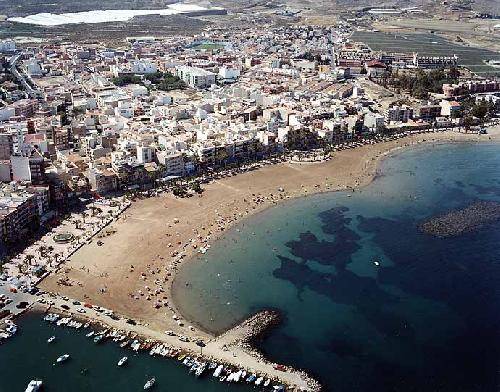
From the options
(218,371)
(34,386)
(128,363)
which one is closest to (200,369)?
(218,371)

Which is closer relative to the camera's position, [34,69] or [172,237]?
[172,237]

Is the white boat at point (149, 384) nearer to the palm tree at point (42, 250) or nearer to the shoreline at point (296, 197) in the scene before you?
the shoreline at point (296, 197)

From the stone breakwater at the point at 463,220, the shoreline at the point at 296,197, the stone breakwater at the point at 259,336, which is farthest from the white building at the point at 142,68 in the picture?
the stone breakwater at the point at 259,336

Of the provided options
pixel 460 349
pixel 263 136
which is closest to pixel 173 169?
pixel 263 136

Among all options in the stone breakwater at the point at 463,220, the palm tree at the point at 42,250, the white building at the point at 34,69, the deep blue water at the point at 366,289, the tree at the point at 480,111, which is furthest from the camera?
the white building at the point at 34,69

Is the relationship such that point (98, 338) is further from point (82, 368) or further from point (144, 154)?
point (144, 154)

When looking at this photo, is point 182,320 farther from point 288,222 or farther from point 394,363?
point 288,222
